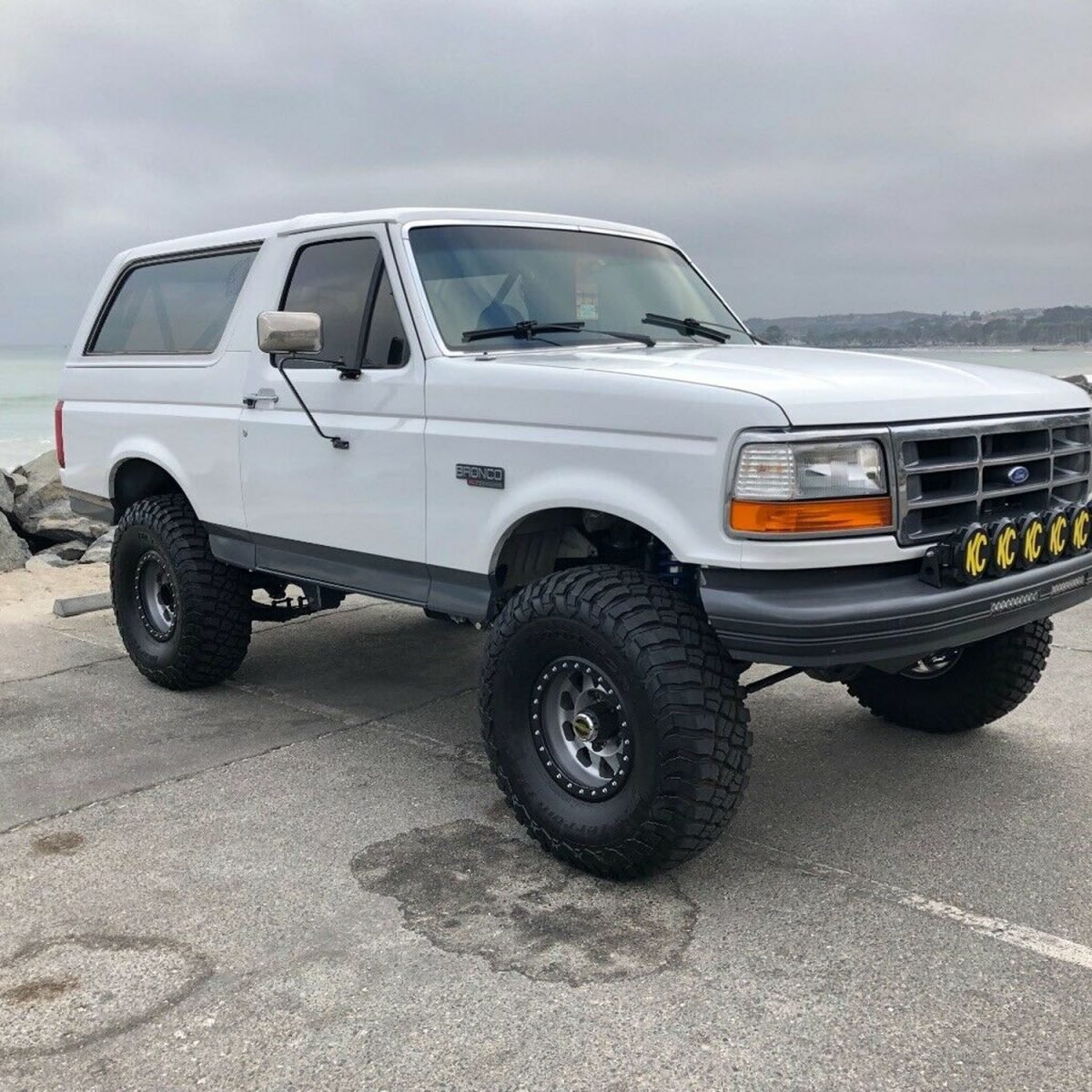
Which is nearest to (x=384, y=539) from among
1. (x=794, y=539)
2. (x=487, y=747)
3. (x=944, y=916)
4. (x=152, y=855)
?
(x=487, y=747)

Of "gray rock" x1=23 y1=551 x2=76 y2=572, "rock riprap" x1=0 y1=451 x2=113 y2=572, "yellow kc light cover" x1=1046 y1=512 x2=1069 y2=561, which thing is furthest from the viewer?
"rock riprap" x1=0 y1=451 x2=113 y2=572

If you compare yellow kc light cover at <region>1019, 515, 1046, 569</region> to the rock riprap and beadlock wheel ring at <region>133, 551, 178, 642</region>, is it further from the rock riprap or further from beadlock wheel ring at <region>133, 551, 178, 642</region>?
the rock riprap

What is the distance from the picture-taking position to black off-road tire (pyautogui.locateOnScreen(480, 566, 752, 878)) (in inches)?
137

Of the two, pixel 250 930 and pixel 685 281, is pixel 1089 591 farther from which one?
pixel 250 930

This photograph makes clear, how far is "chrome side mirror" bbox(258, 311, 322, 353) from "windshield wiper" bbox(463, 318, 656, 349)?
1.90 feet

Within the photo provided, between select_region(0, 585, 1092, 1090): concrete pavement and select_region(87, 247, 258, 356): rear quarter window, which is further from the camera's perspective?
select_region(87, 247, 258, 356): rear quarter window

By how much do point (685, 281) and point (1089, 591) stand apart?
2.28 metres

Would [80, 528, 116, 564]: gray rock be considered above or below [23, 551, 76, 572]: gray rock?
above


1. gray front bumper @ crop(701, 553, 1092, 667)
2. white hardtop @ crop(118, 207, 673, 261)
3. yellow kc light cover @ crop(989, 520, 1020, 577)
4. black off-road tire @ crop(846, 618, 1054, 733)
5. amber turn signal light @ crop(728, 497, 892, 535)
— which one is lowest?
black off-road tire @ crop(846, 618, 1054, 733)

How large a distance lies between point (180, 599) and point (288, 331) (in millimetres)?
1900

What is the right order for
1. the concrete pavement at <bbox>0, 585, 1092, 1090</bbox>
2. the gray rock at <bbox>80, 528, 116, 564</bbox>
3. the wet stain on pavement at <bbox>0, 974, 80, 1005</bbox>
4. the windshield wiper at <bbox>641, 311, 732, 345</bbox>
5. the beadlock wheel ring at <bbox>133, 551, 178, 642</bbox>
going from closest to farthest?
the concrete pavement at <bbox>0, 585, 1092, 1090</bbox>
the wet stain on pavement at <bbox>0, 974, 80, 1005</bbox>
the windshield wiper at <bbox>641, 311, 732, 345</bbox>
the beadlock wheel ring at <bbox>133, 551, 178, 642</bbox>
the gray rock at <bbox>80, 528, 116, 564</bbox>

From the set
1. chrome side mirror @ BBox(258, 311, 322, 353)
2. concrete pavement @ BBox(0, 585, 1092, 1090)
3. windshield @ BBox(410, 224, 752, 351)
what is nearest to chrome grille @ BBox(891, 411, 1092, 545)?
concrete pavement @ BBox(0, 585, 1092, 1090)

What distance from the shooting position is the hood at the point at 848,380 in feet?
11.2

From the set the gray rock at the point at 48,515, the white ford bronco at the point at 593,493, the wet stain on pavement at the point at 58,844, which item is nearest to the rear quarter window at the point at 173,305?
the white ford bronco at the point at 593,493
